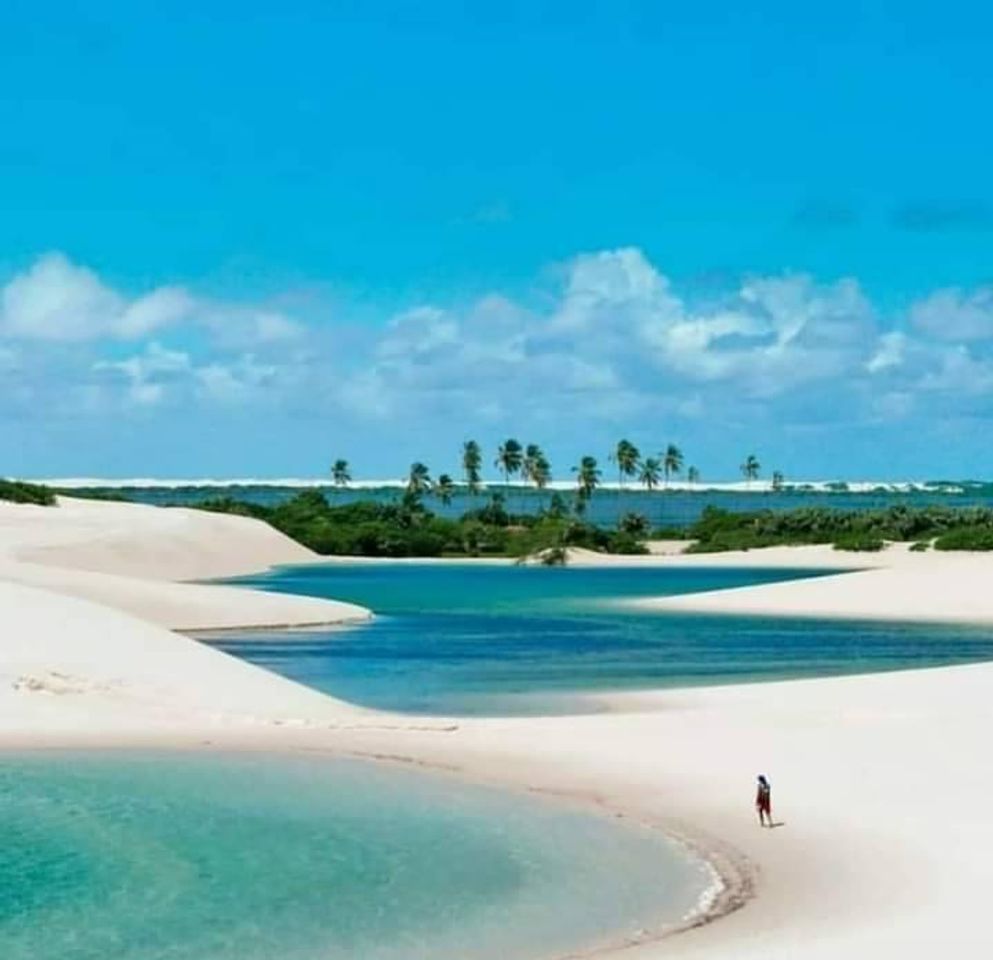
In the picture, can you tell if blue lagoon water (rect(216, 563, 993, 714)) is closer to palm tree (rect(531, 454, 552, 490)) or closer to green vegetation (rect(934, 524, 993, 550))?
green vegetation (rect(934, 524, 993, 550))

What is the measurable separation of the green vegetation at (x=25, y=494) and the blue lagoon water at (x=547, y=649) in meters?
43.5

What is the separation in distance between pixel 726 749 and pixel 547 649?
23065 mm

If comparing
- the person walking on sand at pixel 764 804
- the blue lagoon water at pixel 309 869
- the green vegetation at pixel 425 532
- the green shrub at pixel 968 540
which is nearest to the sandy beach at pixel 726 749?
the person walking on sand at pixel 764 804

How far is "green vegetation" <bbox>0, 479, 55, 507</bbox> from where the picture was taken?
11681 centimetres

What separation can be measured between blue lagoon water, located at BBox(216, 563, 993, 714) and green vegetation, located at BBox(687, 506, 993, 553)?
115ft

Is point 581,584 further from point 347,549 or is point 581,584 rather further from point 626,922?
point 626,922

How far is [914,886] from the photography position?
19.3m

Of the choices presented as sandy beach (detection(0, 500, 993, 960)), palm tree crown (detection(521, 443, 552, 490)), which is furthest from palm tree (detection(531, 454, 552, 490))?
sandy beach (detection(0, 500, 993, 960))

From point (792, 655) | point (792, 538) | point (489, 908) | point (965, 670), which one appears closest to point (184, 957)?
point (489, 908)

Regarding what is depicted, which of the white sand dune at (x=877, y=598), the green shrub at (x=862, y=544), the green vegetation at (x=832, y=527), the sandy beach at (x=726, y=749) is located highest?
the green vegetation at (x=832, y=527)

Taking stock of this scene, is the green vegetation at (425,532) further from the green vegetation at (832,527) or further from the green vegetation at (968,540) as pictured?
the green vegetation at (968,540)

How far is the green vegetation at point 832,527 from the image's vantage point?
110m

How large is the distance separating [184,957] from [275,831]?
19.8 feet

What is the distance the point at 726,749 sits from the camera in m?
28.9
